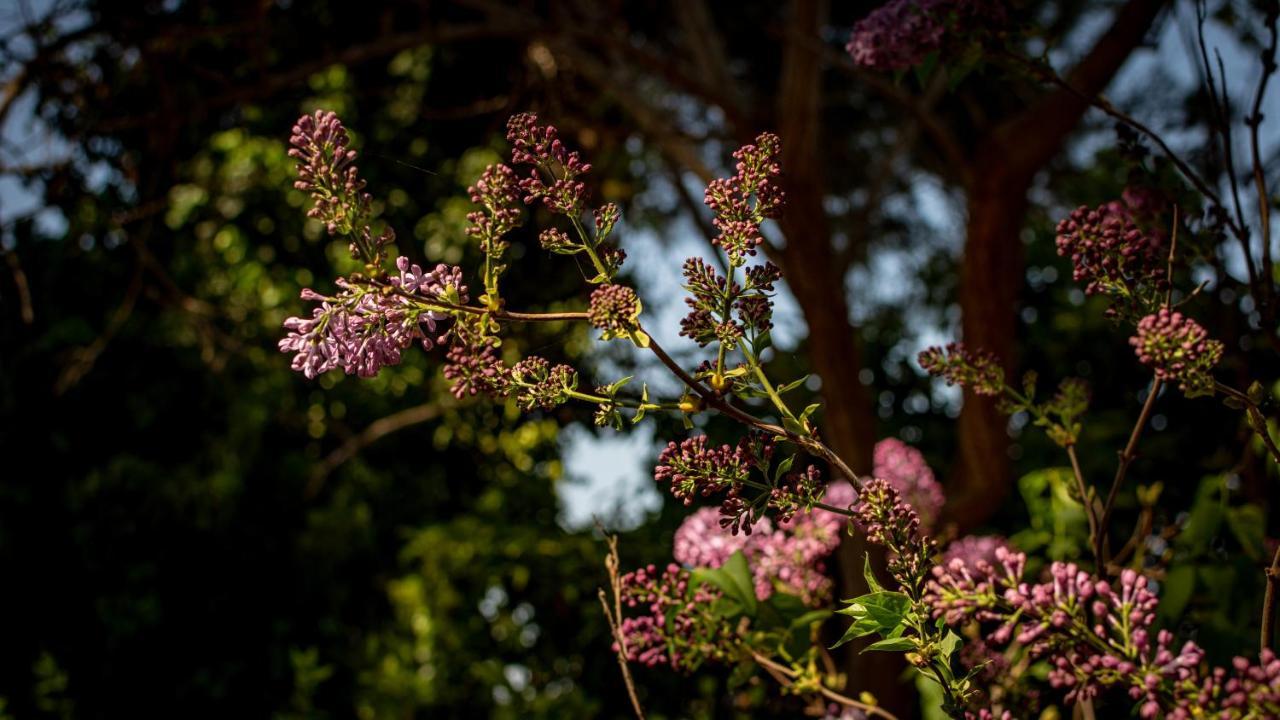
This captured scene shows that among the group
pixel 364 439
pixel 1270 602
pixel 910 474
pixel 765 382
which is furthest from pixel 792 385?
pixel 364 439

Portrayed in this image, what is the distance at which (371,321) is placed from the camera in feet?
2.12

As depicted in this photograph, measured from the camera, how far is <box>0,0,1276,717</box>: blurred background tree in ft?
8.29

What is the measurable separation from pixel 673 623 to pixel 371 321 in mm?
457

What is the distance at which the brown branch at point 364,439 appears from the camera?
3607 millimetres

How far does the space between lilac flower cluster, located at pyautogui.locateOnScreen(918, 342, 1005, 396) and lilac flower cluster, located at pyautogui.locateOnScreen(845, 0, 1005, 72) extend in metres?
0.37

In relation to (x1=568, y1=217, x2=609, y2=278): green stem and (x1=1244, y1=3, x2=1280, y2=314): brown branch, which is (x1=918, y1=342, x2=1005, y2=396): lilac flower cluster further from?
(x1=568, y1=217, x2=609, y2=278): green stem

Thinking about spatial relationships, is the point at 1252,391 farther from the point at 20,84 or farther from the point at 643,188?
the point at 643,188

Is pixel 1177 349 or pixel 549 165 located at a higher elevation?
pixel 549 165

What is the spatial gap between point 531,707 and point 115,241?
257 cm

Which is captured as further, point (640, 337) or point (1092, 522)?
point (1092, 522)

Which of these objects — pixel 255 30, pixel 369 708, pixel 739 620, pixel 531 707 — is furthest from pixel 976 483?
pixel 255 30

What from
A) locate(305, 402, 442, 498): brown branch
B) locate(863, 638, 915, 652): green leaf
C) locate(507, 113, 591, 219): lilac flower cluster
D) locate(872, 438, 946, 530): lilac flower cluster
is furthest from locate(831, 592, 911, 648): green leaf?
locate(305, 402, 442, 498): brown branch

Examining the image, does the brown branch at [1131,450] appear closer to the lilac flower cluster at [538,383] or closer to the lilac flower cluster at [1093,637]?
the lilac flower cluster at [1093,637]

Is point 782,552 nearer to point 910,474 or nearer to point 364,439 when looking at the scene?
point 910,474
